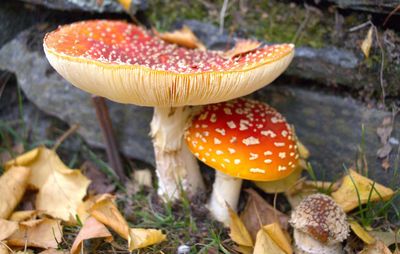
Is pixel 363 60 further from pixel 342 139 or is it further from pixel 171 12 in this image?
pixel 171 12

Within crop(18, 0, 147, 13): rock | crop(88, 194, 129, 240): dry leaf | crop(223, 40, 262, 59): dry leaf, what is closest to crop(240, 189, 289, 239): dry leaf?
crop(88, 194, 129, 240): dry leaf

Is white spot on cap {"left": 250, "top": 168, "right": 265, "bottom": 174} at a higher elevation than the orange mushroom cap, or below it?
below

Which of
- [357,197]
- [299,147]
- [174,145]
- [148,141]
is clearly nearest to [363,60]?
[299,147]

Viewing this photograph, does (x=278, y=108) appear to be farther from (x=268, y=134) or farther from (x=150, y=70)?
(x=150, y=70)

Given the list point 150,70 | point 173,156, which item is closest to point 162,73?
point 150,70

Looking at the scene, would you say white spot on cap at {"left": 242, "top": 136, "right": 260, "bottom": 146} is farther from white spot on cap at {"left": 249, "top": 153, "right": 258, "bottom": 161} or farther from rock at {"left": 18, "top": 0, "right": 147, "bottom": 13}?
rock at {"left": 18, "top": 0, "right": 147, "bottom": 13}

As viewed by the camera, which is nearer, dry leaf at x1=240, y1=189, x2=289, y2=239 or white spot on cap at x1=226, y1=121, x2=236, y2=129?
white spot on cap at x1=226, y1=121, x2=236, y2=129
